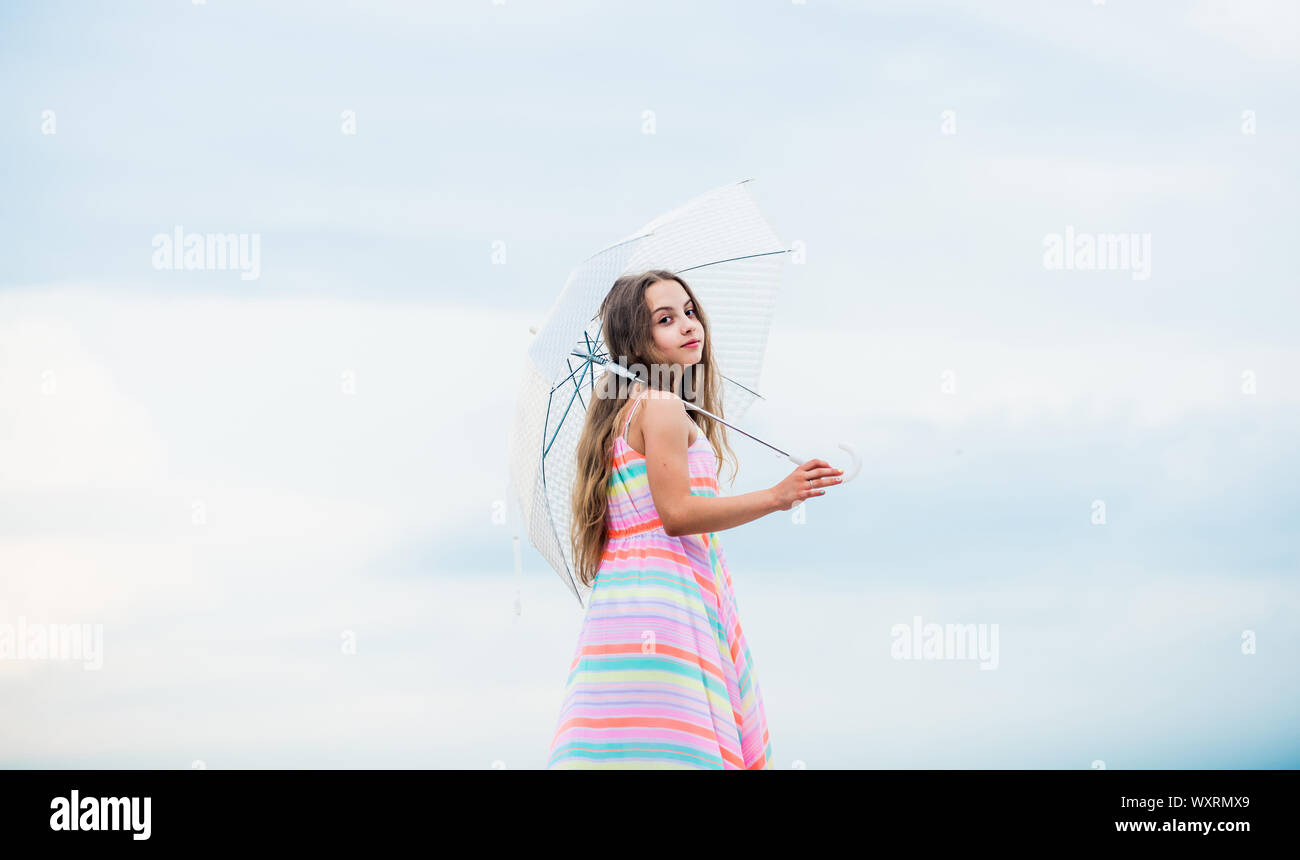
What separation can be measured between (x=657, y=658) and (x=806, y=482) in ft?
2.12

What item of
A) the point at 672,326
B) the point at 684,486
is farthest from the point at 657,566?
the point at 672,326

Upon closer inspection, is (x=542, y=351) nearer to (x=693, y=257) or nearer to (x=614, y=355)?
(x=614, y=355)

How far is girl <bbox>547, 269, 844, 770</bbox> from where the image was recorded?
3.15 metres

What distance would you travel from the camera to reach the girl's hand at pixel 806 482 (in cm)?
302

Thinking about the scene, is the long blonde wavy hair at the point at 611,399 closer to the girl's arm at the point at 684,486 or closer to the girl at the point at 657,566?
the girl at the point at 657,566

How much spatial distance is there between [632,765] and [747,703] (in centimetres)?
40

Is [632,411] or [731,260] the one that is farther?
[731,260]

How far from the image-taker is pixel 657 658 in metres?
3.19

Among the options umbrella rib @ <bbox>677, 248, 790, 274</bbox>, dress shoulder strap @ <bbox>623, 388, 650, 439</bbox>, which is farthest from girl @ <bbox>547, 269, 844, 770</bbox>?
umbrella rib @ <bbox>677, 248, 790, 274</bbox>

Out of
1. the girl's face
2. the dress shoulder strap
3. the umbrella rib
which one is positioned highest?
the umbrella rib

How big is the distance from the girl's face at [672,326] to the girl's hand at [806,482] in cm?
62

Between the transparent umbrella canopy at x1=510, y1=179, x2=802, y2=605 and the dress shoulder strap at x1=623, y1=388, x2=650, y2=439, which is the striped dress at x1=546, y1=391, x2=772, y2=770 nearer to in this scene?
the dress shoulder strap at x1=623, y1=388, x2=650, y2=439

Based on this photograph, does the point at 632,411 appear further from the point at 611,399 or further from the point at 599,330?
the point at 599,330

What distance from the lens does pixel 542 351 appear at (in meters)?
3.41
